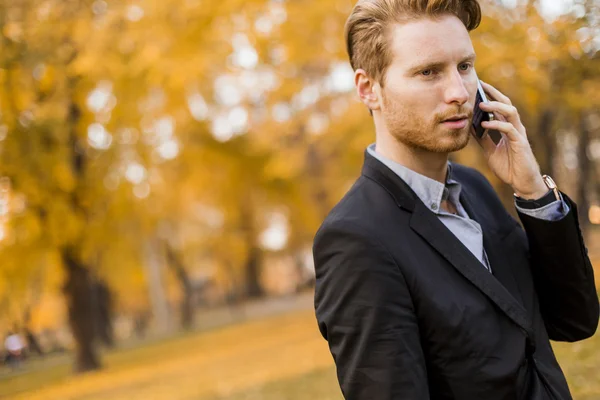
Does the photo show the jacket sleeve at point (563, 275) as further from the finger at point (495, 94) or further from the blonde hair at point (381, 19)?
the blonde hair at point (381, 19)

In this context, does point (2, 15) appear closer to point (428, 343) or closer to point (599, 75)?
point (599, 75)

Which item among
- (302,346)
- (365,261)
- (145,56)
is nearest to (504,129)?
(365,261)

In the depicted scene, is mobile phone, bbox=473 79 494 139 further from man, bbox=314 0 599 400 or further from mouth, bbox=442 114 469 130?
mouth, bbox=442 114 469 130

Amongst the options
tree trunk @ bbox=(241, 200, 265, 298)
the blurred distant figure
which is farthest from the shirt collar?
the blurred distant figure

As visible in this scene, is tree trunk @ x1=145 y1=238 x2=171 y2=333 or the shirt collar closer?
the shirt collar

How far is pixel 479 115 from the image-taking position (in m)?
2.35

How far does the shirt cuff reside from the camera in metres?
2.31

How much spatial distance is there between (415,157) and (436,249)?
0.32 meters

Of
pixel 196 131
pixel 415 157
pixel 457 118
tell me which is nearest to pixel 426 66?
pixel 457 118

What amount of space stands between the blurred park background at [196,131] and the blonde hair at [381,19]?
1.62 metres

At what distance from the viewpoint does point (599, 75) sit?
8.52 m

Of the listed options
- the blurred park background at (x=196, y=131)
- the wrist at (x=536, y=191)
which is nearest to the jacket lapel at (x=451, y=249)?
the wrist at (x=536, y=191)

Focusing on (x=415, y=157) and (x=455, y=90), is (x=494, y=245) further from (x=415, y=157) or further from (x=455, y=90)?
(x=455, y=90)

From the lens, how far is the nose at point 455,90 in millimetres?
2133
